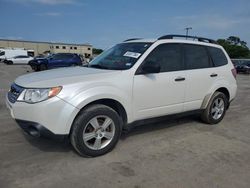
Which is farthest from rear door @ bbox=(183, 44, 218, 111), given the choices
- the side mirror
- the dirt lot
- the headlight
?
the headlight

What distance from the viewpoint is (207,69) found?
553 cm

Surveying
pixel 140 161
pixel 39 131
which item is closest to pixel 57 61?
pixel 39 131

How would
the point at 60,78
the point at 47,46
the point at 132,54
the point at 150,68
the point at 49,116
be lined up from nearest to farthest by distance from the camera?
the point at 49,116 < the point at 60,78 < the point at 150,68 < the point at 132,54 < the point at 47,46

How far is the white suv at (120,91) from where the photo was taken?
3650 mm

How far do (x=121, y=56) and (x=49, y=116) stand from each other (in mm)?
1781

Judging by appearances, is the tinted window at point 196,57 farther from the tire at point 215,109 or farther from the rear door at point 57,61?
the rear door at point 57,61

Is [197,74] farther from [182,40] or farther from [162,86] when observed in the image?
[162,86]

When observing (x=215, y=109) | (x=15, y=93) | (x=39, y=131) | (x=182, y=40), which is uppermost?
(x=182, y=40)

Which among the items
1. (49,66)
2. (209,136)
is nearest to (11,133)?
(209,136)

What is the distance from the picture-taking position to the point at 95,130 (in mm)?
3990

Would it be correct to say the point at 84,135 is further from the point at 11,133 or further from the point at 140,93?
the point at 11,133

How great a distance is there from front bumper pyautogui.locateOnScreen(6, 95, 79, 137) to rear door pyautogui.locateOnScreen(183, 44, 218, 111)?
2427mm

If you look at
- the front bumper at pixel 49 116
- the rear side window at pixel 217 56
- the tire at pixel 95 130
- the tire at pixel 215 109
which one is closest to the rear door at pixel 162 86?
the tire at pixel 95 130

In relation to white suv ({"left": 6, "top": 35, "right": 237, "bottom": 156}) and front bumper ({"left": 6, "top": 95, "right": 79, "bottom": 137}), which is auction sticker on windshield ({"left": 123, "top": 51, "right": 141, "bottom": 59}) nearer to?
white suv ({"left": 6, "top": 35, "right": 237, "bottom": 156})
